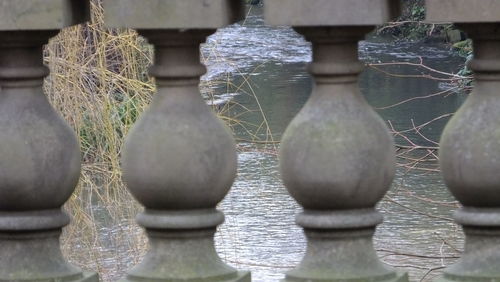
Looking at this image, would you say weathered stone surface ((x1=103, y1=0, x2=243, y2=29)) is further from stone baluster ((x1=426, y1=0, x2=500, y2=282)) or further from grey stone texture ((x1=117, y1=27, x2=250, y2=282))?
stone baluster ((x1=426, y1=0, x2=500, y2=282))

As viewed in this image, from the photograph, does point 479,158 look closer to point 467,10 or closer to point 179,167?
A: point 467,10

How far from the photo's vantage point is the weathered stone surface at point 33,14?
6.83 ft

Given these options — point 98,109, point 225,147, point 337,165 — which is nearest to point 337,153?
point 337,165

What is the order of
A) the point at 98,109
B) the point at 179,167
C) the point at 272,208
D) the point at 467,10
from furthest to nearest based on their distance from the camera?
1. the point at 272,208
2. the point at 98,109
3. the point at 179,167
4. the point at 467,10

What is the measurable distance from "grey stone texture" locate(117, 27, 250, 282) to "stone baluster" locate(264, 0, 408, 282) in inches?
5.2

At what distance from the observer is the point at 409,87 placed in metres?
20.5

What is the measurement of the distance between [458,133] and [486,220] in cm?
17

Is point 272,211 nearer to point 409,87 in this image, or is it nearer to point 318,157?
point 318,157

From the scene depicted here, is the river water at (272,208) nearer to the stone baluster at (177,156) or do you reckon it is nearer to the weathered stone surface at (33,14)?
the stone baluster at (177,156)

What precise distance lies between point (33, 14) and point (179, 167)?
39 cm

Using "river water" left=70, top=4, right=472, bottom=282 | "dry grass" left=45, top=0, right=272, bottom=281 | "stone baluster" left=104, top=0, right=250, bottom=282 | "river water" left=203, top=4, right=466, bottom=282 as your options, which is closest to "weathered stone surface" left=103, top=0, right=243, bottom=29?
"stone baluster" left=104, top=0, right=250, bottom=282

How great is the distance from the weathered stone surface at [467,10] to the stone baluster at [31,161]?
68cm

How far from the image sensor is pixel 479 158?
2.01 meters

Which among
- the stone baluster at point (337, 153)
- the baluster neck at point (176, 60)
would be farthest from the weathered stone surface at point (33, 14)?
the stone baluster at point (337, 153)
